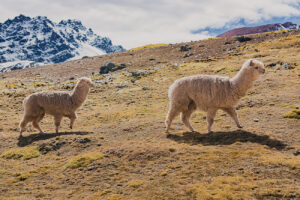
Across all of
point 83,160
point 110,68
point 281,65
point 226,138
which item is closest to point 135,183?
point 83,160

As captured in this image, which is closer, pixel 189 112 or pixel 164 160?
pixel 164 160

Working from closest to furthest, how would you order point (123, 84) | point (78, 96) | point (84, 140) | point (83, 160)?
point (83, 160)
point (84, 140)
point (78, 96)
point (123, 84)

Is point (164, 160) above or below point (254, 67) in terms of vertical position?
below

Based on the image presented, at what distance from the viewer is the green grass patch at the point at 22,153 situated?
11.7 metres

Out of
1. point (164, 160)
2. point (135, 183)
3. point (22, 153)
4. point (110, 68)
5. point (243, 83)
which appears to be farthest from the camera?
point (110, 68)

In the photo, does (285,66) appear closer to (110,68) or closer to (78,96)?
(78,96)

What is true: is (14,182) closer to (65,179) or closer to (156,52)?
(65,179)

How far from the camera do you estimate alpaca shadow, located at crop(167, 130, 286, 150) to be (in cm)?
975

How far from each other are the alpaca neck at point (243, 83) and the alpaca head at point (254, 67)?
0.13 m

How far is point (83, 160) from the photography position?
32.6 feet

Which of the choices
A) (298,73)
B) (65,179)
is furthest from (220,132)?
(298,73)

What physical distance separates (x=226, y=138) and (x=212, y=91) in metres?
2.21

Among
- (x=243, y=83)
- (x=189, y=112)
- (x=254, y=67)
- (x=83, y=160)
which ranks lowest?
(x=83, y=160)

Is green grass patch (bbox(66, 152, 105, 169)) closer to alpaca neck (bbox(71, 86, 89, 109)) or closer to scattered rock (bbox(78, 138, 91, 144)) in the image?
scattered rock (bbox(78, 138, 91, 144))
